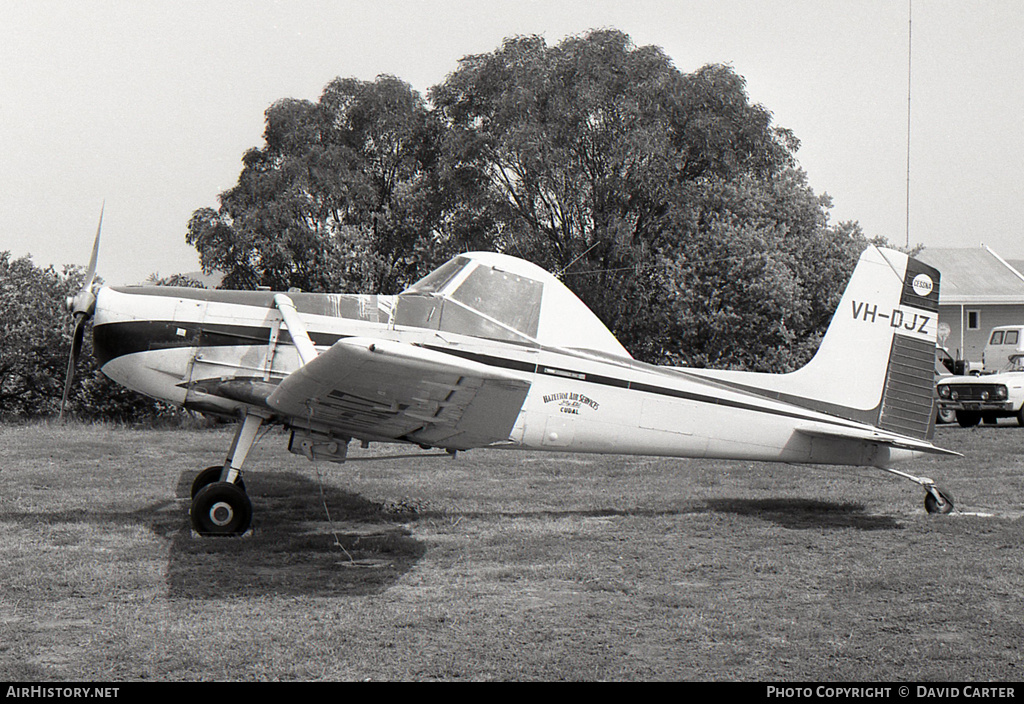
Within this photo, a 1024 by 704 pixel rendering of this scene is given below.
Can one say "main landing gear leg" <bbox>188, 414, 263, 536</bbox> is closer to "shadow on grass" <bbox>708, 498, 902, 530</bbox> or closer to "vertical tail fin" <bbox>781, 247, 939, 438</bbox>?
"shadow on grass" <bbox>708, 498, 902, 530</bbox>

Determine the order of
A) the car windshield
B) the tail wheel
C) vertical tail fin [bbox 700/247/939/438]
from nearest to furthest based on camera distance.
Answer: vertical tail fin [bbox 700/247/939/438] → the tail wheel → the car windshield

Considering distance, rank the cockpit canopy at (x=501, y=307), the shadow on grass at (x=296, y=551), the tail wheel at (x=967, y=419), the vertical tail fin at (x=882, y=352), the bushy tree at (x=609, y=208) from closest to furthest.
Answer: the shadow on grass at (x=296, y=551)
the cockpit canopy at (x=501, y=307)
the vertical tail fin at (x=882, y=352)
the tail wheel at (x=967, y=419)
the bushy tree at (x=609, y=208)

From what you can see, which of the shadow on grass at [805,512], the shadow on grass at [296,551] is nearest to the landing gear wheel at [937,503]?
the shadow on grass at [805,512]

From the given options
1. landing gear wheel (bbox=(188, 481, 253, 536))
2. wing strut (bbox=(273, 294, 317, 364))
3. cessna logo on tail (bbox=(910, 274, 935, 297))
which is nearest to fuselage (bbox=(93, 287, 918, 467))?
wing strut (bbox=(273, 294, 317, 364))

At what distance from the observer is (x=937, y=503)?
797 centimetres

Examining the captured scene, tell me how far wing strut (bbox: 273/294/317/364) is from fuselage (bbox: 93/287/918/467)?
0.12 meters

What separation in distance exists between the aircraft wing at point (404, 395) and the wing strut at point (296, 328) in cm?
40

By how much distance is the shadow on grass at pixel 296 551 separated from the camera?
217 inches

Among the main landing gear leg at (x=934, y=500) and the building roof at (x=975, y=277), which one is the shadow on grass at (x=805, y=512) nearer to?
the main landing gear leg at (x=934, y=500)

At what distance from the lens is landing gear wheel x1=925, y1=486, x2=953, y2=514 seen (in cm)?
795

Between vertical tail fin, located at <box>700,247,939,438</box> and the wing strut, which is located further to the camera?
vertical tail fin, located at <box>700,247,939,438</box>
